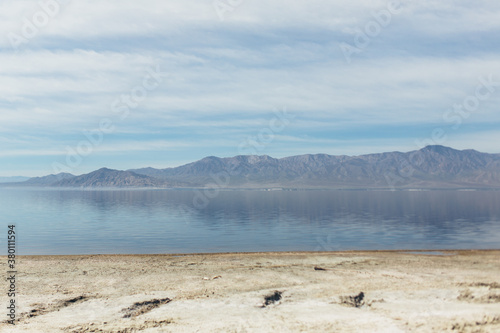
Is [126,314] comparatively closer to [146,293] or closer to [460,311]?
[146,293]

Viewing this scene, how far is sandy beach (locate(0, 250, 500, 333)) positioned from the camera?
1189cm

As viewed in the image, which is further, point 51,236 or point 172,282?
point 51,236

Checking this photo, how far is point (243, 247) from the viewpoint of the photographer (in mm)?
35594

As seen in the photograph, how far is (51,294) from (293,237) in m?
28.9

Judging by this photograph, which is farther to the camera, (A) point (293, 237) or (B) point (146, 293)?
(A) point (293, 237)

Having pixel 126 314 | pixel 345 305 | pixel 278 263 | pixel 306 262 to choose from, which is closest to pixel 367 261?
pixel 306 262

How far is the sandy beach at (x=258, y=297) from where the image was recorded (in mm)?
11891

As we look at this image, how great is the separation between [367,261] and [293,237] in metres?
18.3

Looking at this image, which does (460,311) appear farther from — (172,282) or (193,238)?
(193,238)

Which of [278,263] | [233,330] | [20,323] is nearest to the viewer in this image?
[233,330]

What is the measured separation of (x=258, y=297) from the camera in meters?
14.9

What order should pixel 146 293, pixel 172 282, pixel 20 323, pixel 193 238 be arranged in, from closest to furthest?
1. pixel 20 323
2. pixel 146 293
3. pixel 172 282
4. pixel 193 238

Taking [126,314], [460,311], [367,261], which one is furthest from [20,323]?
[367,261]

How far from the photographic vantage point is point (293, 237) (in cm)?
4212
